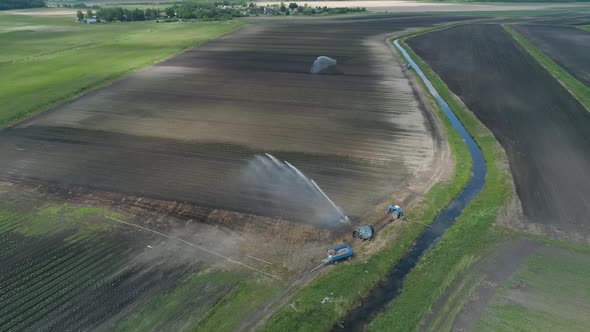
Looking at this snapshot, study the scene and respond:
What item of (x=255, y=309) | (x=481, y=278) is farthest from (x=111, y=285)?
(x=481, y=278)

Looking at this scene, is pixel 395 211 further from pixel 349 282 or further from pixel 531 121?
pixel 531 121

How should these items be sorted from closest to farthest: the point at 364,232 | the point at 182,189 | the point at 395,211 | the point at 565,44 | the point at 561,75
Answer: the point at 364,232 → the point at 395,211 → the point at 182,189 → the point at 561,75 → the point at 565,44

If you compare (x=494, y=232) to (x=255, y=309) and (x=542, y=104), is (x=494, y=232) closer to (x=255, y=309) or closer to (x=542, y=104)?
(x=255, y=309)

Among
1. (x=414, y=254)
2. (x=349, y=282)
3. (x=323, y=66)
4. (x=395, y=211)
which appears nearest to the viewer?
(x=349, y=282)

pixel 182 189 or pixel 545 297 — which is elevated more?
pixel 182 189

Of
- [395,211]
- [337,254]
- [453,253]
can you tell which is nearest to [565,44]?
[395,211]

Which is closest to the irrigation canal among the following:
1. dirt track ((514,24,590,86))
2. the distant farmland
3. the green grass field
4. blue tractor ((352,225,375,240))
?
blue tractor ((352,225,375,240))

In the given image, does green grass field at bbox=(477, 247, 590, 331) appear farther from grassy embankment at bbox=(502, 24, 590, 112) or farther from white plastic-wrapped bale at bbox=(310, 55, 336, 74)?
white plastic-wrapped bale at bbox=(310, 55, 336, 74)
